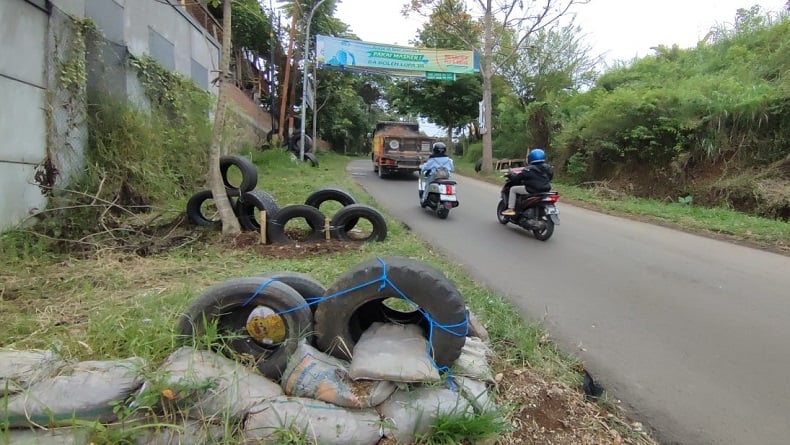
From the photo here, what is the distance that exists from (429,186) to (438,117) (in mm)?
21982

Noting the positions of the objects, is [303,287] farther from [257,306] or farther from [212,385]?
[212,385]

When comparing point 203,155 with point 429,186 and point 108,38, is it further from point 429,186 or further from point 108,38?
point 429,186

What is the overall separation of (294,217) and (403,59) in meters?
17.0

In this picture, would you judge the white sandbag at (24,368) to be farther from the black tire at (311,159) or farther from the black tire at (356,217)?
the black tire at (311,159)

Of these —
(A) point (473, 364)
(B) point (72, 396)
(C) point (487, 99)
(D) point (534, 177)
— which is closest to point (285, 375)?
(B) point (72, 396)

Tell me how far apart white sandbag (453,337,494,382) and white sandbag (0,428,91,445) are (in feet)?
6.38

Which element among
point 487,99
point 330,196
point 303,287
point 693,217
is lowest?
point 303,287

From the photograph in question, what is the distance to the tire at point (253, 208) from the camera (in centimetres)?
654

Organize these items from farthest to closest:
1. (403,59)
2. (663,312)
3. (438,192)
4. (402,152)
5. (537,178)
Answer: (403,59) → (402,152) → (438,192) → (537,178) → (663,312)

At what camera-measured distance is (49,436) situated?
7.14 feet

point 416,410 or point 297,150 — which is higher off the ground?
point 297,150

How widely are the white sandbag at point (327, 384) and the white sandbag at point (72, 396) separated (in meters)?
0.79

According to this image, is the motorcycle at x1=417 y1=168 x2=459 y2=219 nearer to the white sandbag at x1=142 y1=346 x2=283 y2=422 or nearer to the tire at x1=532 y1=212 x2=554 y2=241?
the tire at x1=532 y1=212 x2=554 y2=241

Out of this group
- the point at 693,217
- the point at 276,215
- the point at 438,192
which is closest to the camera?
the point at 276,215
